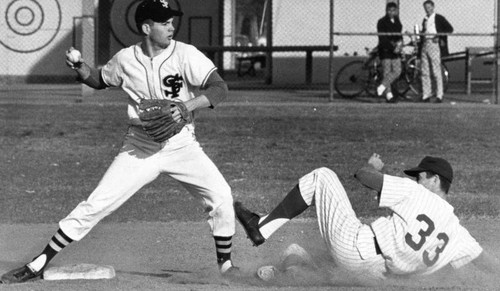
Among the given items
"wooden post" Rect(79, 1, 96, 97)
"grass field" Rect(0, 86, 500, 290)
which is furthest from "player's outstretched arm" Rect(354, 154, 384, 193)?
"wooden post" Rect(79, 1, 96, 97)

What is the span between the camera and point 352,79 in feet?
65.7

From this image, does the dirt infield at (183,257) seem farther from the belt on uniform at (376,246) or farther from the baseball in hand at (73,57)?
the baseball in hand at (73,57)

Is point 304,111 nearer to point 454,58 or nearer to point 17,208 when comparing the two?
point 454,58

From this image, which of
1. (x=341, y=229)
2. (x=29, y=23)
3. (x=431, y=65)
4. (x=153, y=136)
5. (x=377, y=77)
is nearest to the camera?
(x=341, y=229)

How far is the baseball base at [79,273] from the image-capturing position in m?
6.62

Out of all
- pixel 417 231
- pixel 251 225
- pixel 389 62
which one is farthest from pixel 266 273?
pixel 389 62

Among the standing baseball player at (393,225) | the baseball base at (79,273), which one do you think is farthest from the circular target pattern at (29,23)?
the standing baseball player at (393,225)

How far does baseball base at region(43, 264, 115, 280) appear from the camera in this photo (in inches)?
261

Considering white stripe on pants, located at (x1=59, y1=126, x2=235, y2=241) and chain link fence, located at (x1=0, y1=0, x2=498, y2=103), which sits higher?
chain link fence, located at (x1=0, y1=0, x2=498, y2=103)

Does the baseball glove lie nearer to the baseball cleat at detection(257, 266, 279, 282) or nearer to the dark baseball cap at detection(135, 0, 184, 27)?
the dark baseball cap at detection(135, 0, 184, 27)

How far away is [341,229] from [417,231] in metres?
0.50

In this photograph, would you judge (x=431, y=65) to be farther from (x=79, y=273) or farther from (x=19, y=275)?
(x=19, y=275)

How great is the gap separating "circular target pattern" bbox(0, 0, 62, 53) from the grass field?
6579 mm

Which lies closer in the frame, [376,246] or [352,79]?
[376,246]
